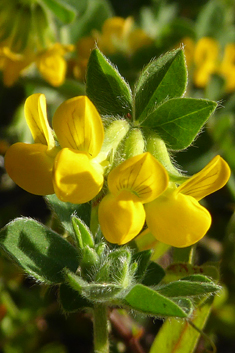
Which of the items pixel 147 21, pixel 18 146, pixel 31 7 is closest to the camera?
pixel 18 146

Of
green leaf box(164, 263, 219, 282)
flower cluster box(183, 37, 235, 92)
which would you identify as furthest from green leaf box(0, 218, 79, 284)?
flower cluster box(183, 37, 235, 92)

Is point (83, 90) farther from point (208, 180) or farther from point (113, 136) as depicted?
point (208, 180)

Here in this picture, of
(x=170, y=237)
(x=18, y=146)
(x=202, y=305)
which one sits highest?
(x=18, y=146)

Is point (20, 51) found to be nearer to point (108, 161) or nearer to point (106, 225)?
point (108, 161)

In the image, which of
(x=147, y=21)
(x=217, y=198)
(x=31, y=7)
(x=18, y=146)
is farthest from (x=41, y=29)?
(x=217, y=198)

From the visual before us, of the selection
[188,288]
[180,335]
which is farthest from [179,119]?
[180,335]
